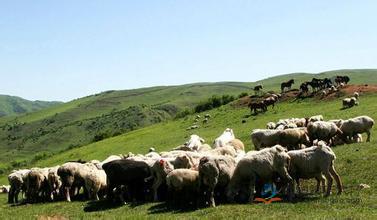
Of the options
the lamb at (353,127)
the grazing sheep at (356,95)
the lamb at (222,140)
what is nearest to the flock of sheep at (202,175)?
the lamb at (353,127)

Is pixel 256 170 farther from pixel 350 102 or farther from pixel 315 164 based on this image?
pixel 350 102

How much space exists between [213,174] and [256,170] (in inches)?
71.1

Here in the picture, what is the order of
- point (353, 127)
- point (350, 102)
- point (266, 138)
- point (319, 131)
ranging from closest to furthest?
point (319, 131)
point (266, 138)
point (353, 127)
point (350, 102)

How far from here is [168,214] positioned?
61.8ft

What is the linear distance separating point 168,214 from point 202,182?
2.06m

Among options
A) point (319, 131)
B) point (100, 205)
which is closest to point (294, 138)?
point (319, 131)

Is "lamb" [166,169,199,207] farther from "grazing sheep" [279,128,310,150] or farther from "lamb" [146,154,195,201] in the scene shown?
"grazing sheep" [279,128,310,150]

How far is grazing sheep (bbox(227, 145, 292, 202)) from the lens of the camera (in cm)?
2003

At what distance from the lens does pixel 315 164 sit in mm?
20156

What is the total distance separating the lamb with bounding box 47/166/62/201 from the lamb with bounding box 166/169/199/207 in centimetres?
977

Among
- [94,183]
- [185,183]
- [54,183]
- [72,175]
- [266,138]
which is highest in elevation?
[266,138]

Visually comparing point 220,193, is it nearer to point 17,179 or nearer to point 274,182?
point 274,182

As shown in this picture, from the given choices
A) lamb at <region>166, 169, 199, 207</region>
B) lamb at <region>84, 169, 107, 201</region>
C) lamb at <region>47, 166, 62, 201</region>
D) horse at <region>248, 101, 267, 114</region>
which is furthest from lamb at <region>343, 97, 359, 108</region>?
lamb at <region>166, 169, 199, 207</region>

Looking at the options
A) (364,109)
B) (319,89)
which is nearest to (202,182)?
(364,109)
